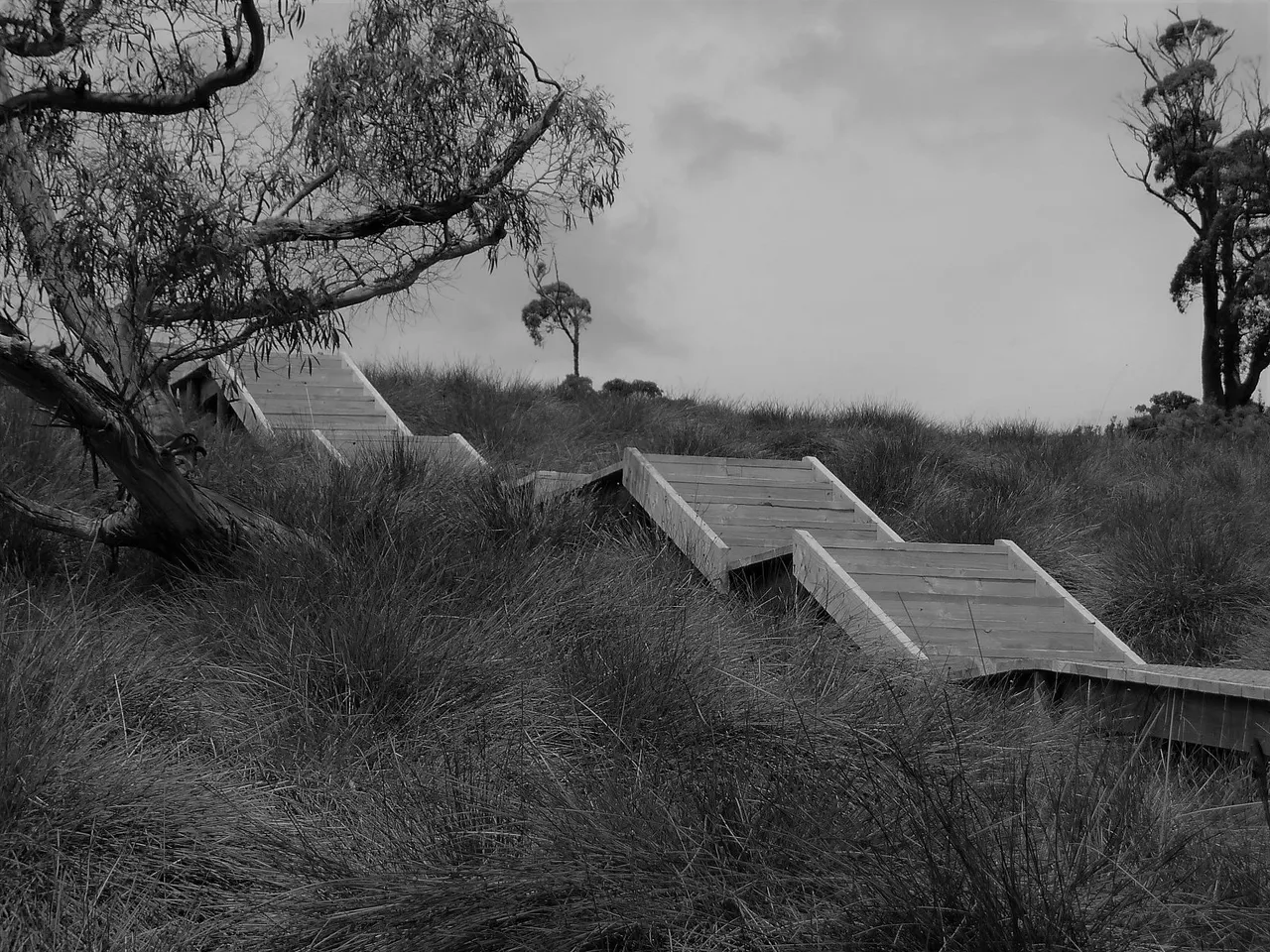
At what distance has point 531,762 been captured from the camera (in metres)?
3.72

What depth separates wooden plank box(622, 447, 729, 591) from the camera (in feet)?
21.4

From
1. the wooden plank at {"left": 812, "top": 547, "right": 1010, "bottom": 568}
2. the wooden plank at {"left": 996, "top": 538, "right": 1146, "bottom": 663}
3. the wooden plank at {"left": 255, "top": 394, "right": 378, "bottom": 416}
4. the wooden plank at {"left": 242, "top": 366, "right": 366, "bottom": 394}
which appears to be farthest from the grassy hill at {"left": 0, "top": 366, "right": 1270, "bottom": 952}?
the wooden plank at {"left": 242, "top": 366, "right": 366, "bottom": 394}

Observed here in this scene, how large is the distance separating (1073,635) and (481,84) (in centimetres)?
472

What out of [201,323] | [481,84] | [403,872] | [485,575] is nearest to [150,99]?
[201,323]

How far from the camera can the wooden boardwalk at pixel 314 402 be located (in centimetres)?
923

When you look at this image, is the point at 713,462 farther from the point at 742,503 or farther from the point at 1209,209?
the point at 1209,209

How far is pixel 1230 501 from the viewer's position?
9.07m

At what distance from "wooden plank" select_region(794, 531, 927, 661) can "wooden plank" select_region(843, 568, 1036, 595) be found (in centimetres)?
25

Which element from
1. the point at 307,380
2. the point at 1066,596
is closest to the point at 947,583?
the point at 1066,596

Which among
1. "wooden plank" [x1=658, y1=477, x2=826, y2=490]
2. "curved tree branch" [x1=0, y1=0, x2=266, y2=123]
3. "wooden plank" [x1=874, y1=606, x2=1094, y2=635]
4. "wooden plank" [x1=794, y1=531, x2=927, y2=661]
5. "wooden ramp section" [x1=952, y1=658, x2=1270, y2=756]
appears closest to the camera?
"wooden ramp section" [x1=952, y1=658, x2=1270, y2=756]

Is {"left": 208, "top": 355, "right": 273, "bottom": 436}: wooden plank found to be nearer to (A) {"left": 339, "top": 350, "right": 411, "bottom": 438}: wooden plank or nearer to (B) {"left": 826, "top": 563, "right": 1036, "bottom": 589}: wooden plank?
(A) {"left": 339, "top": 350, "right": 411, "bottom": 438}: wooden plank

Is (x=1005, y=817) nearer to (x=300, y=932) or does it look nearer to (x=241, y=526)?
(x=300, y=932)

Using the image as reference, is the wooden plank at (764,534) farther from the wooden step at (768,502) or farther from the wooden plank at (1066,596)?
the wooden plank at (1066,596)

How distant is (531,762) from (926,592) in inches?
134
